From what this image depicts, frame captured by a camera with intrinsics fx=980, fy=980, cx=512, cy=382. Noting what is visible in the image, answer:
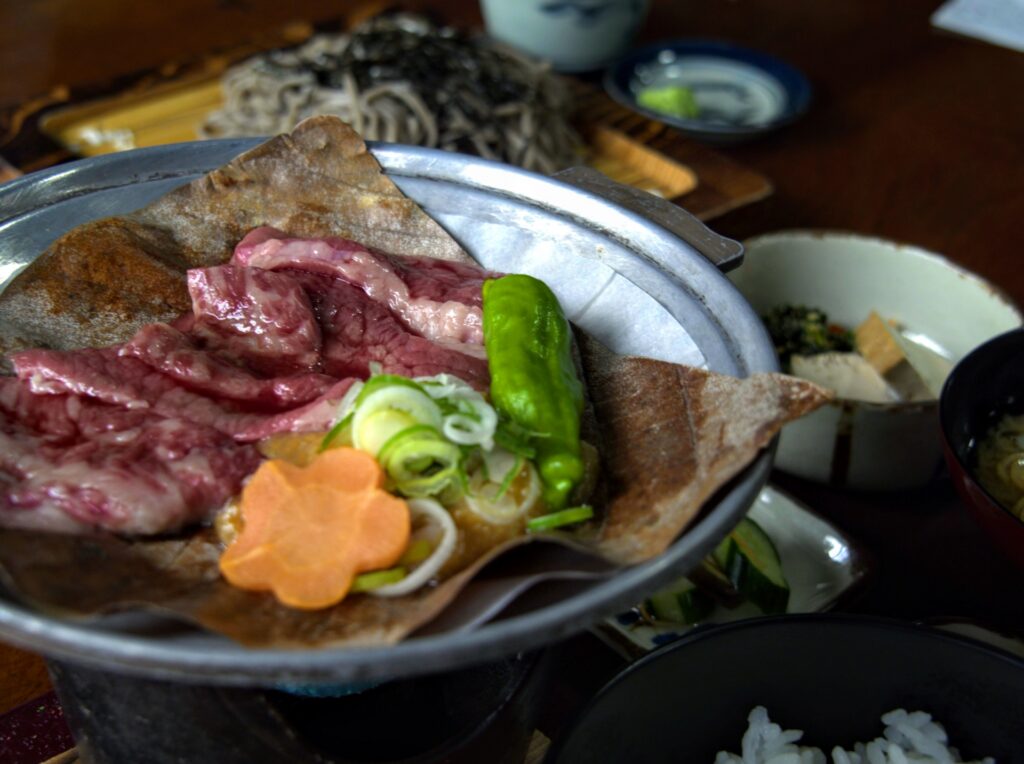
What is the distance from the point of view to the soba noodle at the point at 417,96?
3367mm

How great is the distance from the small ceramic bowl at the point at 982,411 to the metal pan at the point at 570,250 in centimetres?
56

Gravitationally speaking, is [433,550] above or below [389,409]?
below

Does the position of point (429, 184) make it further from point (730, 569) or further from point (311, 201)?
point (730, 569)

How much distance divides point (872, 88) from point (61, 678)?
412 centimetres

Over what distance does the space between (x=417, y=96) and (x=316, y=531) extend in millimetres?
2371

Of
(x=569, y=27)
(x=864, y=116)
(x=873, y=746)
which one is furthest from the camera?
(x=864, y=116)

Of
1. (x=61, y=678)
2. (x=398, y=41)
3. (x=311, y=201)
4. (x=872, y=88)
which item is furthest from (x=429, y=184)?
(x=872, y=88)

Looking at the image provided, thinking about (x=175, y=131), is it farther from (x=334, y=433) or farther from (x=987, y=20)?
(x=987, y=20)

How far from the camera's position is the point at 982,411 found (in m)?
2.07

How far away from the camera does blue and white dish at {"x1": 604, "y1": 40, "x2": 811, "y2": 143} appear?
156 inches

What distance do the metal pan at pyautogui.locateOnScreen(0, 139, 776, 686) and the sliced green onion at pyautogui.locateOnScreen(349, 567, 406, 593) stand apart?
0.51 feet

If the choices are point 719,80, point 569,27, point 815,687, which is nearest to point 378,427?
point 815,687

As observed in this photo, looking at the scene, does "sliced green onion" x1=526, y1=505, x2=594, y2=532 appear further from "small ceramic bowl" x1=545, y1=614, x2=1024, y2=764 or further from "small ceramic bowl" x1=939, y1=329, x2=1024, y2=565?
"small ceramic bowl" x1=939, y1=329, x2=1024, y2=565

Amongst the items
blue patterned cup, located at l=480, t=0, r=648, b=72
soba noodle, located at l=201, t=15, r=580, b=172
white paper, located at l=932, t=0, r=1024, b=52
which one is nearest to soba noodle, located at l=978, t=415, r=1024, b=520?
soba noodle, located at l=201, t=15, r=580, b=172
